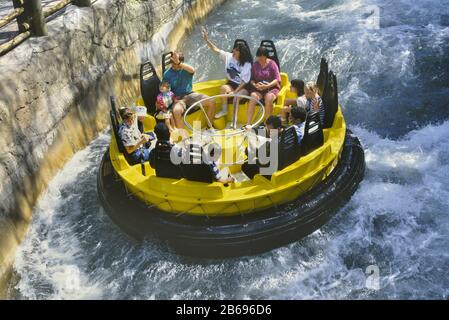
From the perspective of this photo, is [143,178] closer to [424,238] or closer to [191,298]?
[191,298]

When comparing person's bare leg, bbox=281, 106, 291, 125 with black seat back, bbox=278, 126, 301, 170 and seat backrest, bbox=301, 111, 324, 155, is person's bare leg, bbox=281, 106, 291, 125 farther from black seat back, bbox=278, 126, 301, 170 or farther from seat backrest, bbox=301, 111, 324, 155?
black seat back, bbox=278, 126, 301, 170

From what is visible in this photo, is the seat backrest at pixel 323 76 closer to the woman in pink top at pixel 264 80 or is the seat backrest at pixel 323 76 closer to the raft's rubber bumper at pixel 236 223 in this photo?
the woman in pink top at pixel 264 80

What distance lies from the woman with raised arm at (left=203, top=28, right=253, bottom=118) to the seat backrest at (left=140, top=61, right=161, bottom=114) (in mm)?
903

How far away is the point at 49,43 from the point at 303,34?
561 cm

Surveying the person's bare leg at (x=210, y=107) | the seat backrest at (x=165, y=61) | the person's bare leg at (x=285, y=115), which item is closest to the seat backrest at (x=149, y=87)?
the seat backrest at (x=165, y=61)

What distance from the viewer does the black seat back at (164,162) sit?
5.40m

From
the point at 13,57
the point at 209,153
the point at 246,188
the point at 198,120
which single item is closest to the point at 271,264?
the point at 246,188

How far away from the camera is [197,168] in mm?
5324

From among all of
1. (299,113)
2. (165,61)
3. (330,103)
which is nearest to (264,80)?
(330,103)

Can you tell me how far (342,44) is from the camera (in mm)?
10227

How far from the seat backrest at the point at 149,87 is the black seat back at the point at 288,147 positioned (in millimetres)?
2304

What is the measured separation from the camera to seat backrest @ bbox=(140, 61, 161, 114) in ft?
22.8

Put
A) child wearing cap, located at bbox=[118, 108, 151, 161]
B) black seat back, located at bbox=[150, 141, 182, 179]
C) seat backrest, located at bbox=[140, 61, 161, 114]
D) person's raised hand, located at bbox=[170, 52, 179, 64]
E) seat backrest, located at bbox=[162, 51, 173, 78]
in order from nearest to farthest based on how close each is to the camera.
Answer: black seat back, located at bbox=[150, 141, 182, 179] < child wearing cap, located at bbox=[118, 108, 151, 161] < person's raised hand, located at bbox=[170, 52, 179, 64] < seat backrest, located at bbox=[140, 61, 161, 114] < seat backrest, located at bbox=[162, 51, 173, 78]

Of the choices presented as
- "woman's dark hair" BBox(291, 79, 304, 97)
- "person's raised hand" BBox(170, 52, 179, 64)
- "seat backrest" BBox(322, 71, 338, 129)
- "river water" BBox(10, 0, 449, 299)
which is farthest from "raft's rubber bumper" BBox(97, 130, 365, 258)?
"person's raised hand" BBox(170, 52, 179, 64)
